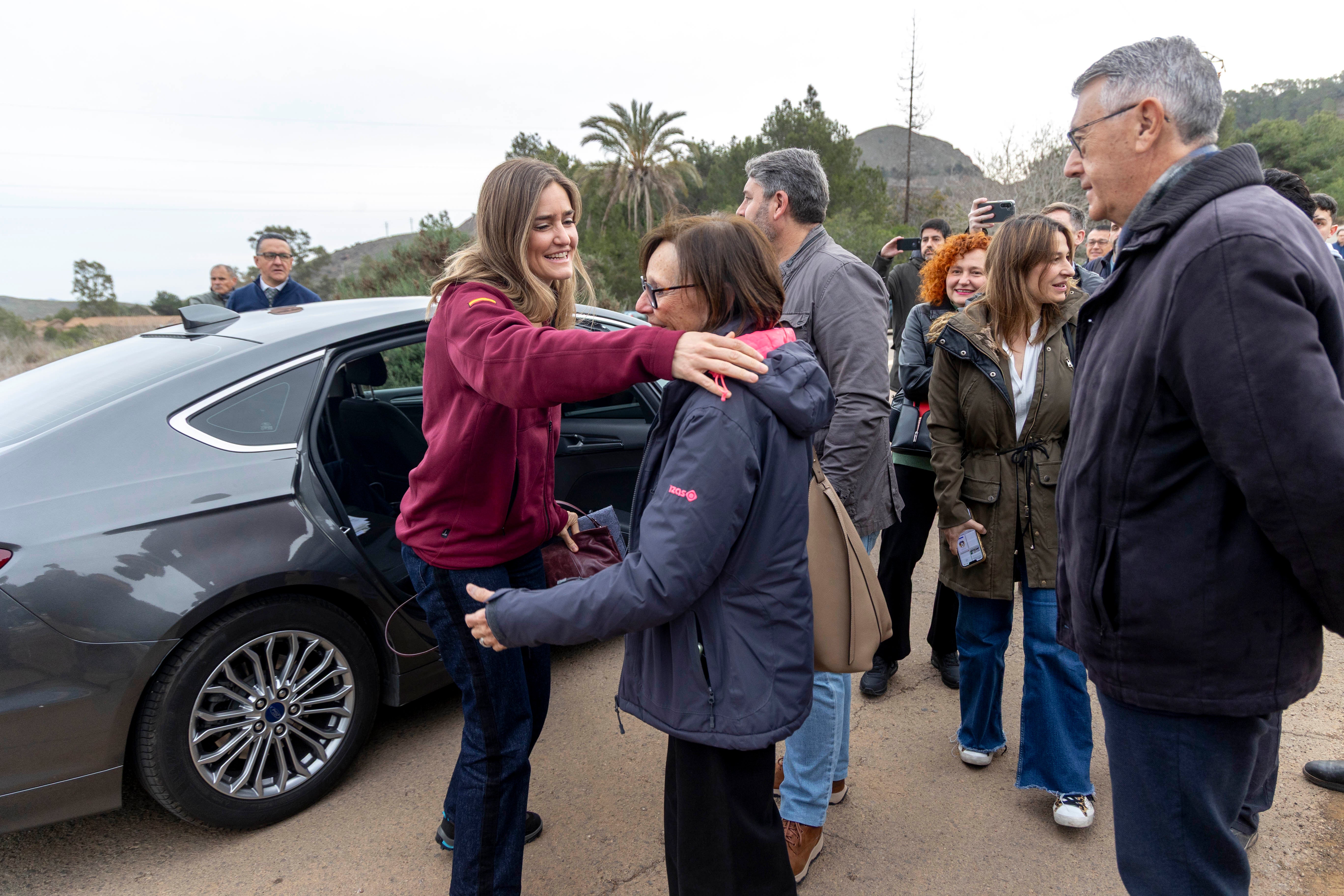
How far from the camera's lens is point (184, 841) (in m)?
2.65

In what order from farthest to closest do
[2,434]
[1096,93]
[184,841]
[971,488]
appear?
[971,488], [184,841], [2,434], [1096,93]

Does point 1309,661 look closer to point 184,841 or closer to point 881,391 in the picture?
point 881,391

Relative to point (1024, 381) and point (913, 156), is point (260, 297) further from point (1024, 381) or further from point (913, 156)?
point (913, 156)

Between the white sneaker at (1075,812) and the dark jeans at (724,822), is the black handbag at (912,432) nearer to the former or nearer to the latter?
the white sneaker at (1075,812)

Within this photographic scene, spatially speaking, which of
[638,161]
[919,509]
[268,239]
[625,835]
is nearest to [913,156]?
[638,161]

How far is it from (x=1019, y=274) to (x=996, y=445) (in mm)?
581

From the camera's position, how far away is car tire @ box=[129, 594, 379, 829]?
244 cm

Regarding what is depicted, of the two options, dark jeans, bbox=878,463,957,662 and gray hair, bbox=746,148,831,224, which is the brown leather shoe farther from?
gray hair, bbox=746,148,831,224

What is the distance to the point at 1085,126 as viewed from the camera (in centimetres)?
163

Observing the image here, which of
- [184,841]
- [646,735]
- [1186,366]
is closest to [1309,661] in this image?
[1186,366]

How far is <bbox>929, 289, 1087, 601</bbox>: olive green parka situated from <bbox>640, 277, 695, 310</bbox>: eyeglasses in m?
1.38

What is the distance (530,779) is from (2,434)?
6.61ft

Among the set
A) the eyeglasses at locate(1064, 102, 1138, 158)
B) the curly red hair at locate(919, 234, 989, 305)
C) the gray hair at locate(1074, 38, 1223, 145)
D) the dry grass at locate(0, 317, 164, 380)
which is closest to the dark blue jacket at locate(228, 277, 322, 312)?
the curly red hair at locate(919, 234, 989, 305)

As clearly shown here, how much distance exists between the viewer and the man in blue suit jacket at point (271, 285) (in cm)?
577
